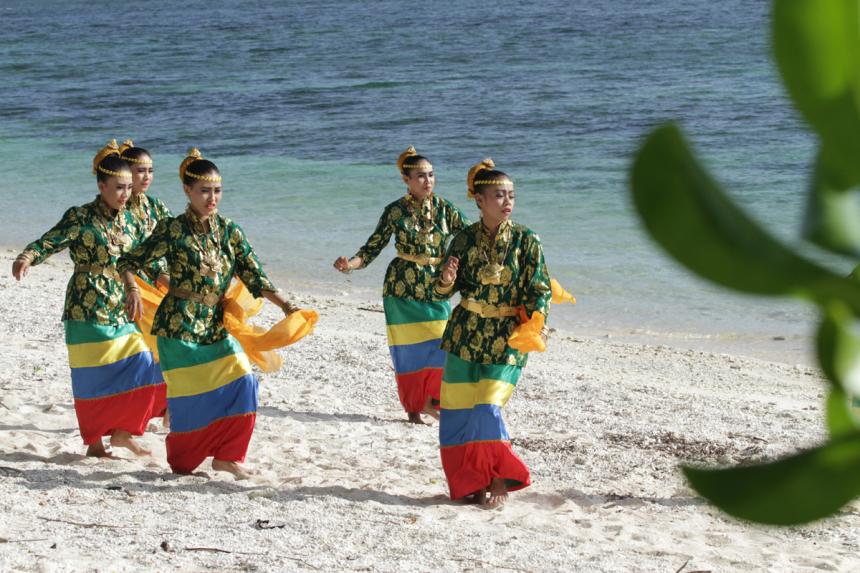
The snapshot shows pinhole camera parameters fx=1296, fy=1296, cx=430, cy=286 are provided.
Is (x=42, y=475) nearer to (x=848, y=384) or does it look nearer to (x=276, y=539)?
(x=276, y=539)

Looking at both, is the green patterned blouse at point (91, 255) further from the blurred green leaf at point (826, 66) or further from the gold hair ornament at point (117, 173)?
the blurred green leaf at point (826, 66)

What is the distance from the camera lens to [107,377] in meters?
6.52

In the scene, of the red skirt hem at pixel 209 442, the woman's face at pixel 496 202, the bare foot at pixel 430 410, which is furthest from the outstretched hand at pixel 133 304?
the bare foot at pixel 430 410

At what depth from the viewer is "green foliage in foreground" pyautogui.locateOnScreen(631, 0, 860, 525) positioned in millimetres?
319

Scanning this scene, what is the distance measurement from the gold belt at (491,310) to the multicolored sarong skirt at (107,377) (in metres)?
1.85

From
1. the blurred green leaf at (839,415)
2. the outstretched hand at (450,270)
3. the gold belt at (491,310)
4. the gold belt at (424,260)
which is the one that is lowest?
the gold belt at (424,260)

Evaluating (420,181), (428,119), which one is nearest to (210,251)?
(420,181)

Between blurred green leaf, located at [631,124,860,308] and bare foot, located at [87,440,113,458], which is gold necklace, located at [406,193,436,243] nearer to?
bare foot, located at [87,440,113,458]

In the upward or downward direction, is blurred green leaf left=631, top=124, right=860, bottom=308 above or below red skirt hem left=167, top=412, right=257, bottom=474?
above

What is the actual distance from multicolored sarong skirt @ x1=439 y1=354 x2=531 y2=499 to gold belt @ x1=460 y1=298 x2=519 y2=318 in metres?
0.22

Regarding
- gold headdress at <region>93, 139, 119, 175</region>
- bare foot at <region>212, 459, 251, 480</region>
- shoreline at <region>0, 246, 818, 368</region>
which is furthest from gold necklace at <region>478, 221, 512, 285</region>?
shoreline at <region>0, 246, 818, 368</region>

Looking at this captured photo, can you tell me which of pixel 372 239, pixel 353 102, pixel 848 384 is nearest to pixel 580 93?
pixel 353 102

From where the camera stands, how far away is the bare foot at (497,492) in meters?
5.95

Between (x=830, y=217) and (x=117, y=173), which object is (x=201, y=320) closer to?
(x=117, y=173)
